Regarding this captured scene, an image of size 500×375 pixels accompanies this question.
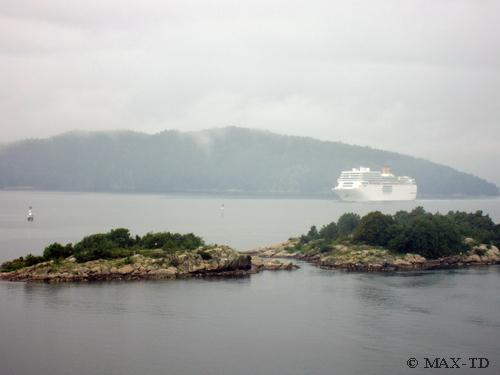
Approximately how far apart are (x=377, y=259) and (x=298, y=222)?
67143mm

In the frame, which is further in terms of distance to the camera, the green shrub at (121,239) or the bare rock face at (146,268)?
the green shrub at (121,239)

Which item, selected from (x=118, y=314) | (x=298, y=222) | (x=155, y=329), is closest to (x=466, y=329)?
(x=155, y=329)

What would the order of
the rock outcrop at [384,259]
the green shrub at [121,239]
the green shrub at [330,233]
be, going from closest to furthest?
the green shrub at [121,239], the rock outcrop at [384,259], the green shrub at [330,233]

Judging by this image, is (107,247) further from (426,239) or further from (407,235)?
(426,239)

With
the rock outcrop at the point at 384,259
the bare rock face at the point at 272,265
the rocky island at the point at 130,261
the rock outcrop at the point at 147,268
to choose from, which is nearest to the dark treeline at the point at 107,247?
the rocky island at the point at 130,261

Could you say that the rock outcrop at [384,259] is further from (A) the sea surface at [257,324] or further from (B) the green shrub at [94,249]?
(B) the green shrub at [94,249]

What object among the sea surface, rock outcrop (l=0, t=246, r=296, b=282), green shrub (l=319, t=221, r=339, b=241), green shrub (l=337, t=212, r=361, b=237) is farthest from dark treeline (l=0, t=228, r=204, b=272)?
green shrub (l=337, t=212, r=361, b=237)

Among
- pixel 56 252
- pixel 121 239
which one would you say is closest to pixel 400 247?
pixel 121 239

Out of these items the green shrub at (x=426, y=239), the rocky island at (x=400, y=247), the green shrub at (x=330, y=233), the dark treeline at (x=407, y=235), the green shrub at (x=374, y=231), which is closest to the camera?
the rocky island at (x=400, y=247)

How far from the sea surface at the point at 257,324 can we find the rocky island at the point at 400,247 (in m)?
4.73

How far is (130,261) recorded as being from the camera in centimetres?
6231

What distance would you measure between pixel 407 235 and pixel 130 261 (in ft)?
95.8

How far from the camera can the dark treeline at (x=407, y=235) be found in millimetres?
74188

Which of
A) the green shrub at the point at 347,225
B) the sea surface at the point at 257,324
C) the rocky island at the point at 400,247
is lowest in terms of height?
the sea surface at the point at 257,324
